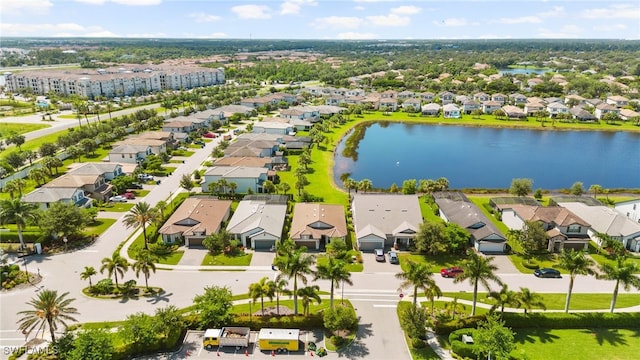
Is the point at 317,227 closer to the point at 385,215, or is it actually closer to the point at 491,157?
the point at 385,215

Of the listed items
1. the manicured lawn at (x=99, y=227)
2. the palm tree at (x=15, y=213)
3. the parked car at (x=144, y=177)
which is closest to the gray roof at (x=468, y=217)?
the manicured lawn at (x=99, y=227)

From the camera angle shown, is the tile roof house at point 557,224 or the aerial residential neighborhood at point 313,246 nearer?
the aerial residential neighborhood at point 313,246

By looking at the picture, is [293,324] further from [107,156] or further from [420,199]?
[107,156]

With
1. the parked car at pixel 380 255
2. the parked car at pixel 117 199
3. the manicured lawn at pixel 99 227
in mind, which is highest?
the parked car at pixel 117 199

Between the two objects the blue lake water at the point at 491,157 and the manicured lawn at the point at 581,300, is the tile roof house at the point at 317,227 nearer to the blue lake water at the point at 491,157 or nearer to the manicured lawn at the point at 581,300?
the manicured lawn at the point at 581,300

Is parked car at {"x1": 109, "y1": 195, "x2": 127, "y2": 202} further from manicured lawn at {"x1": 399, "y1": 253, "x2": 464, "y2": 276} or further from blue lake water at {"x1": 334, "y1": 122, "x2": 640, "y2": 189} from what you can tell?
manicured lawn at {"x1": 399, "y1": 253, "x2": 464, "y2": 276}

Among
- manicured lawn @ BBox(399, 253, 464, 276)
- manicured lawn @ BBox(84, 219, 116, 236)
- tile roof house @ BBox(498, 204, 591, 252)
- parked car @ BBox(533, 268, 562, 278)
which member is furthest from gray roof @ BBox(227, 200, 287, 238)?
tile roof house @ BBox(498, 204, 591, 252)

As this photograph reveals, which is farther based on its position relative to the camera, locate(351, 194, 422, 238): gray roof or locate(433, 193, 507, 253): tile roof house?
locate(351, 194, 422, 238): gray roof
